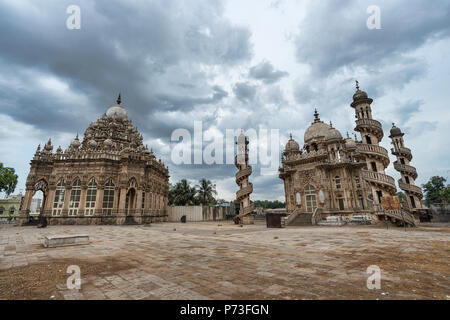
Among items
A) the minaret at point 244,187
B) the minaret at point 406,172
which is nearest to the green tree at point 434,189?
the minaret at point 406,172

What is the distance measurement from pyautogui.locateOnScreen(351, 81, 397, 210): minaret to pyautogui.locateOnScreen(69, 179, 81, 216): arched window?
1565 inches

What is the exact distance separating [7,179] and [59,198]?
15010 mm

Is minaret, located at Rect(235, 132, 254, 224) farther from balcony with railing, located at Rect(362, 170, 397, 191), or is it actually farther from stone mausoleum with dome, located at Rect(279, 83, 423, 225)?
balcony with railing, located at Rect(362, 170, 397, 191)

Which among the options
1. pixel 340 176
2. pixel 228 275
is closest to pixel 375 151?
pixel 340 176

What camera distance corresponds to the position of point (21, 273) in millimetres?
5312

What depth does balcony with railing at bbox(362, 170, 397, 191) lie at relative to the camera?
28344 mm

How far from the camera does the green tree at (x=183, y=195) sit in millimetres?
46531

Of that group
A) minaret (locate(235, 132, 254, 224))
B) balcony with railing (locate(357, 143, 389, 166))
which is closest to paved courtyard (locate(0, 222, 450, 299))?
minaret (locate(235, 132, 254, 224))

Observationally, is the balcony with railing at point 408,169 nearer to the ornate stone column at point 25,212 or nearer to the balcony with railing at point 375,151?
the balcony with railing at point 375,151

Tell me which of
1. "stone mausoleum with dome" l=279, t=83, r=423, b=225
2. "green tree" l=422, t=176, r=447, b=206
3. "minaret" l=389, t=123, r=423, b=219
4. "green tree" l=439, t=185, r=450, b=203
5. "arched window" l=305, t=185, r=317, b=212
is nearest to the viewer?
"stone mausoleum with dome" l=279, t=83, r=423, b=225

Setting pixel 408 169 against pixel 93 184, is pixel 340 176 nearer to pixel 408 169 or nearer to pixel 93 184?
pixel 408 169

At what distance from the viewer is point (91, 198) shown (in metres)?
26.8

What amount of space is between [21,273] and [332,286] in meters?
7.78
